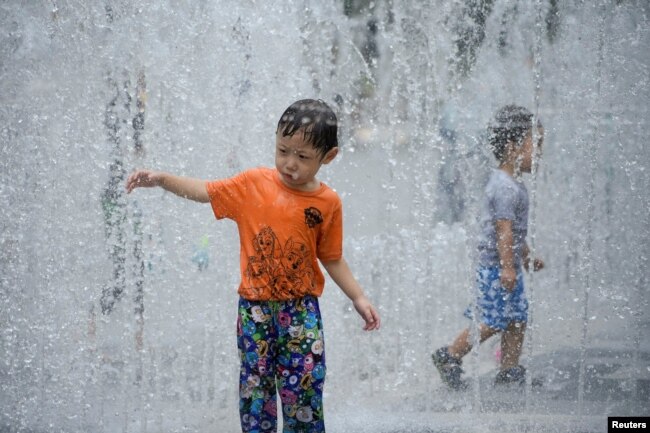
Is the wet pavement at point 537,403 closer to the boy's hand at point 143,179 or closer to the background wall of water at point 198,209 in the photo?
the background wall of water at point 198,209

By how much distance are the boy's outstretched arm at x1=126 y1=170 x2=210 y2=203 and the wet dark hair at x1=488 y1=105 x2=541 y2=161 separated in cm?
217

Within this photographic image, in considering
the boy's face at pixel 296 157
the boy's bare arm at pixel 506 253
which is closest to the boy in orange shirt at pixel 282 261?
the boy's face at pixel 296 157

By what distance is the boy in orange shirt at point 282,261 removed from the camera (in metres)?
2.68

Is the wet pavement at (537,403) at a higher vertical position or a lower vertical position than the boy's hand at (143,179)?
lower

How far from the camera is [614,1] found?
653 cm

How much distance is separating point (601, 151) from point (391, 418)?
4775mm

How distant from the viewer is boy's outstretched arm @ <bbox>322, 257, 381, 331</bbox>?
2842mm

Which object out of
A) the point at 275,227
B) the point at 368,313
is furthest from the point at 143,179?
the point at 368,313

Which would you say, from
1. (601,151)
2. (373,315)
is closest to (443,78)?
(601,151)

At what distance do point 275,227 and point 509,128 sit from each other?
2279 mm

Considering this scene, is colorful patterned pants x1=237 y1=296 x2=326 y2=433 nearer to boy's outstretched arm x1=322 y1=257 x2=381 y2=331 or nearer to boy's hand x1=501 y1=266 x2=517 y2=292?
boy's outstretched arm x1=322 y1=257 x2=381 y2=331

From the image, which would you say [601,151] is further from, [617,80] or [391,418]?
Answer: [391,418]

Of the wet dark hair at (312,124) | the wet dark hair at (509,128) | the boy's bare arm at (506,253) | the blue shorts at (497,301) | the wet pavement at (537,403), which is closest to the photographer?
the wet dark hair at (312,124)

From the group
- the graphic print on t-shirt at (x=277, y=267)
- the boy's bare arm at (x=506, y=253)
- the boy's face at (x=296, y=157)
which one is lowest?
the graphic print on t-shirt at (x=277, y=267)
